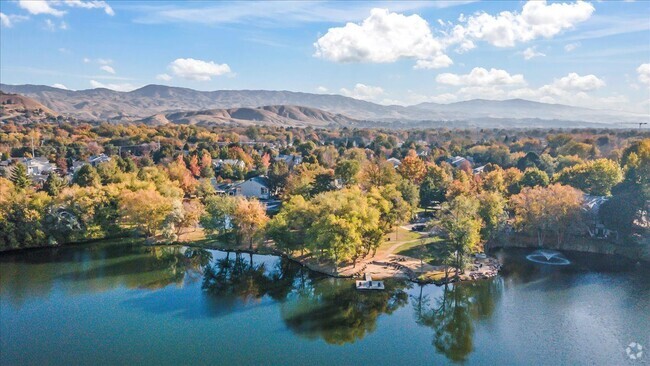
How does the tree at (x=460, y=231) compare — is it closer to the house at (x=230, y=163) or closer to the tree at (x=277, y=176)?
the tree at (x=277, y=176)

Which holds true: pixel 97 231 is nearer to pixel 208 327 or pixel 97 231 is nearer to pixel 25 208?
pixel 25 208

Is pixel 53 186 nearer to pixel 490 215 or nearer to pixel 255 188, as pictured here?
pixel 255 188

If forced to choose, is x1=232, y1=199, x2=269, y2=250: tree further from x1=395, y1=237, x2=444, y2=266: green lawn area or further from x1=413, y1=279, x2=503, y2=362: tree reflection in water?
x1=413, y1=279, x2=503, y2=362: tree reflection in water

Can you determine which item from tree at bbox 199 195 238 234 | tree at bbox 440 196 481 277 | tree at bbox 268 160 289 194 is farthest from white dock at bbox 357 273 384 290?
tree at bbox 268 160 289 194

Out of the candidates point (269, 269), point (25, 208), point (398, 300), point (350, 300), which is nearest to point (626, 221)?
point (398, 300)
